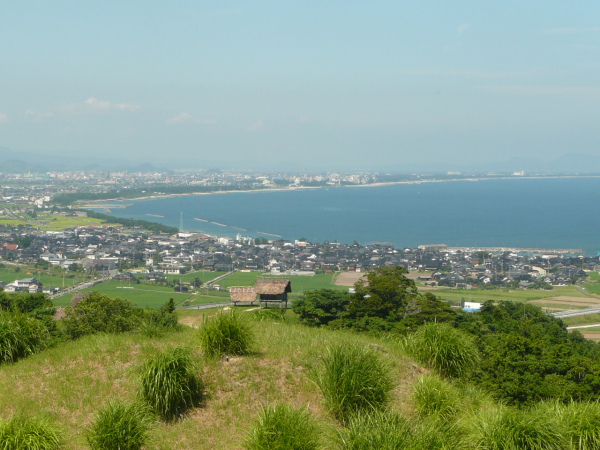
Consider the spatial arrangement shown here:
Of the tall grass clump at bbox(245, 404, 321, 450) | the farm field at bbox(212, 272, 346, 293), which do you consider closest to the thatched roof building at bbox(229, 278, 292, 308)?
the tall grass clump at bbox(245, 404, 321, 450)

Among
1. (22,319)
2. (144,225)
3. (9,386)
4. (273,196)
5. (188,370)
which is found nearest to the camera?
(188,370)

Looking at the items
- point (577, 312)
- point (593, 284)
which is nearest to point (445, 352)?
point (577, 312)

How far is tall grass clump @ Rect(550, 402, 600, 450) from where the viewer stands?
7.08 meters

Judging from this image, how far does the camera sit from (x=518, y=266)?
158 ft

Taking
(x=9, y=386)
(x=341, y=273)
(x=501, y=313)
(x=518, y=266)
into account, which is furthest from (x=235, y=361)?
(x=518, y=266)

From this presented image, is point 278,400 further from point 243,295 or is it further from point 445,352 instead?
point 243,295

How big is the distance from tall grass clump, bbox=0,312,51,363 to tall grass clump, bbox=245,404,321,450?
4.96m

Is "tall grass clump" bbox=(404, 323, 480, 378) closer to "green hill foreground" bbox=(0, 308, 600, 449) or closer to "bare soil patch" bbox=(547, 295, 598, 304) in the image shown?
"green hill foreground" bbox=(0, 308, 600, 449)

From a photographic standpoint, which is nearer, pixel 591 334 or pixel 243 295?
pixel 243 295

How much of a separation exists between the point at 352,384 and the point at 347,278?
36257 mm

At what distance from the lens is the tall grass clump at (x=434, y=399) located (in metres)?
7.93

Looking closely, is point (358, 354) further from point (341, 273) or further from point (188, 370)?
point (341, 273)

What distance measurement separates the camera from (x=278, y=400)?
842 centimetres

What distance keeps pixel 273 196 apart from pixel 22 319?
122731 millimetres
